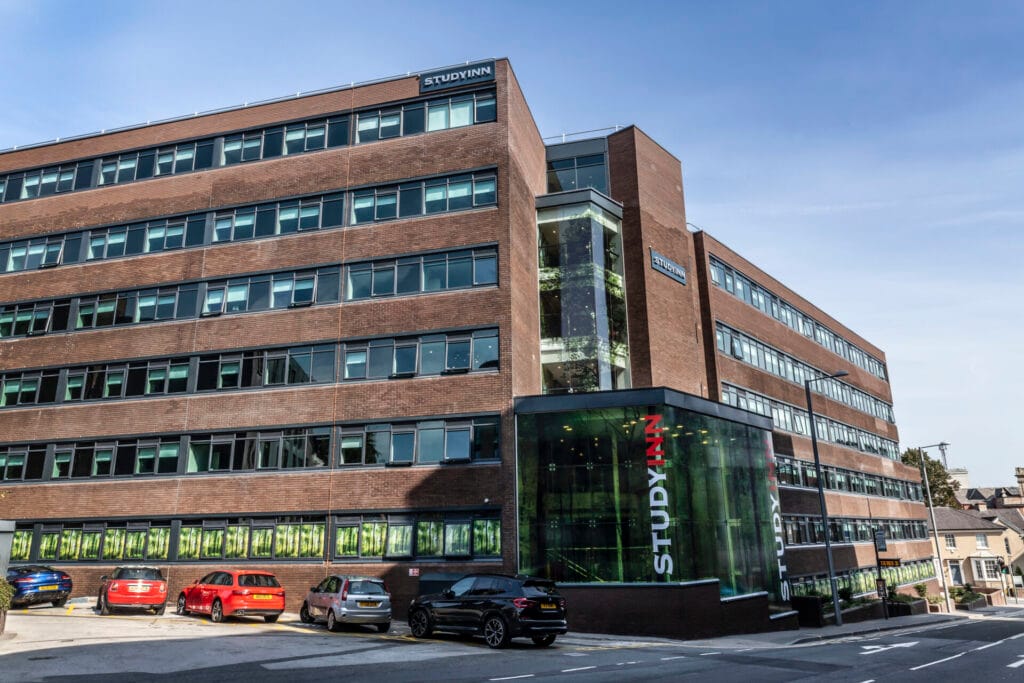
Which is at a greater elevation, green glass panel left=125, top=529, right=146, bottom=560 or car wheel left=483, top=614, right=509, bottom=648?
green glass panel left=125, top=529, right=146, bottom=560

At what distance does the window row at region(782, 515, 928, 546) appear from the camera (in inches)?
1588

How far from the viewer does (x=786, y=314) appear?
163ft

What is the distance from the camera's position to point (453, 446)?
27.7 m

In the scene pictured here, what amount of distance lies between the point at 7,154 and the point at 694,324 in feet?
118

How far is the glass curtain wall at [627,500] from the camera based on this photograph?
23875mm

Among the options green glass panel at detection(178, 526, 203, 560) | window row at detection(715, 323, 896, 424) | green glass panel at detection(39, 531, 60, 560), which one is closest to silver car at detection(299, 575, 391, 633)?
green glass panel at detection(178, 526, 203, 560)

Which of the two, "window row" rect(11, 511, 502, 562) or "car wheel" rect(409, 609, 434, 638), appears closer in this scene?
"car wheel" rect(409, 609, 434, 638)

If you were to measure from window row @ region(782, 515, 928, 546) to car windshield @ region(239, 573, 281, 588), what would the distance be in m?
26.8

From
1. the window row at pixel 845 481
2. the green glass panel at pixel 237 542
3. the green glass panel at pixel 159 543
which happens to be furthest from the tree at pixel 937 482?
the green glass panel at pixel 159 543

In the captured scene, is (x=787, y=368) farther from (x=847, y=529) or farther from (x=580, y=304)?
(x=580, y=304)

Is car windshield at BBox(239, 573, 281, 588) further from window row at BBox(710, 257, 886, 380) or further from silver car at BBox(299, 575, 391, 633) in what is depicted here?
window row at BBox(710, 257, 886, 380)

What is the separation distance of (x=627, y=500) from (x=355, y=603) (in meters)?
9.05

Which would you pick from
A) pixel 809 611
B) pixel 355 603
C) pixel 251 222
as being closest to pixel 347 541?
pixel 355 603

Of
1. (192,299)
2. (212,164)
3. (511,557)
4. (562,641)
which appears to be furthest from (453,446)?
(212,164)
